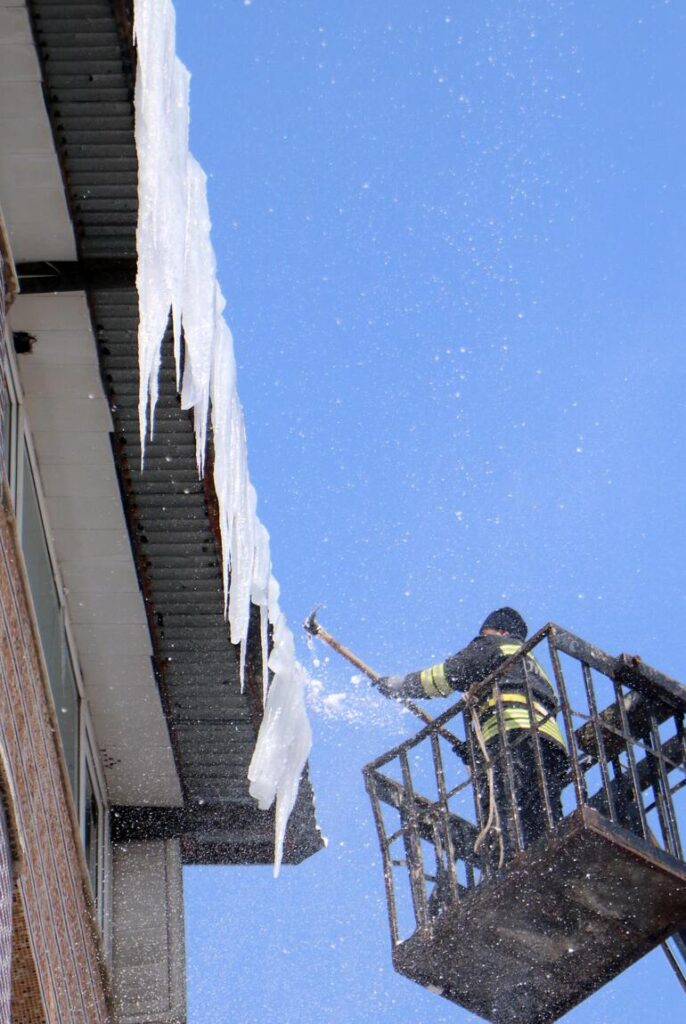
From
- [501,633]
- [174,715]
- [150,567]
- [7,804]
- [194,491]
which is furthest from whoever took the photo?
[501,633]

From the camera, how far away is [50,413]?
7277mm

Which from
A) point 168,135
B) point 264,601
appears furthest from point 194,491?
point 168,135

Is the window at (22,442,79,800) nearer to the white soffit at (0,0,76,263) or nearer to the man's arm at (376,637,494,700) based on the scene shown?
the white soffit at (0,0,76,263)

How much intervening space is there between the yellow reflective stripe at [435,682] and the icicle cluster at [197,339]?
1.87 m

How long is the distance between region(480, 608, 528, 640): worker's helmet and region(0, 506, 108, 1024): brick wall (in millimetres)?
3310

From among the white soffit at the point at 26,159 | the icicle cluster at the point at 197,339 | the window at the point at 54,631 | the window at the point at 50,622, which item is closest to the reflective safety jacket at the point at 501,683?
the icicle cluster at the point at 197,339

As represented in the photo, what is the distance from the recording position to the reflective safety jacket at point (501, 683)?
8.92 metres

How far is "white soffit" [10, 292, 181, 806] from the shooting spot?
6969 mm

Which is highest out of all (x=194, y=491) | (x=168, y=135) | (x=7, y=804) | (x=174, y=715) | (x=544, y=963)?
(x=168, y=135)

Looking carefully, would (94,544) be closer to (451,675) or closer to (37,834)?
(37,834)

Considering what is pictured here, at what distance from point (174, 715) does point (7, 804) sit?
3.12 metres

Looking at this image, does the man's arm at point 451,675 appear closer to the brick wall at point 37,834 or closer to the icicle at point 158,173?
the brick wall at point 37,834

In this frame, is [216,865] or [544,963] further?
[216,865]

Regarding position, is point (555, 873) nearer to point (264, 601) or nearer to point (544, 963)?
point (544, 963)
